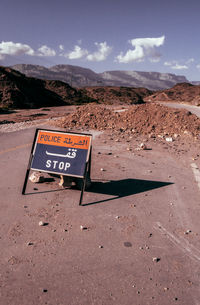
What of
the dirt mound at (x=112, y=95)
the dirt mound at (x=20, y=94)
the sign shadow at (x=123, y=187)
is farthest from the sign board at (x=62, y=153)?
the dirt mound at (x=112, y=95)

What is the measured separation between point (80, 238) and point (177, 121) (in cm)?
1325

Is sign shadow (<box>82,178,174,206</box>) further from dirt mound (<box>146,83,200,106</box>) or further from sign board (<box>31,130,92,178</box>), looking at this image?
dirt mound (<box>146,83,200,106</box>)

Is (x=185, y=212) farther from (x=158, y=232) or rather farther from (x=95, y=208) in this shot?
(x=95, y=208)

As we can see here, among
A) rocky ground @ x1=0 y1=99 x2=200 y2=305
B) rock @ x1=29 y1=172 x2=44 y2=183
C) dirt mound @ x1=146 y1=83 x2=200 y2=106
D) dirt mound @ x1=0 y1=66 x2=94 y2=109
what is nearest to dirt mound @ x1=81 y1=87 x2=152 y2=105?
dirt mound @ x1=146 y1=83 x2=200 y2=106

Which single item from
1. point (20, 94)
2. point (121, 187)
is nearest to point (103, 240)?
point (121, 187)

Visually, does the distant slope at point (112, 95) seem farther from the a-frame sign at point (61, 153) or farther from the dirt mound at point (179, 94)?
the a-frame sign at point (61, 153)

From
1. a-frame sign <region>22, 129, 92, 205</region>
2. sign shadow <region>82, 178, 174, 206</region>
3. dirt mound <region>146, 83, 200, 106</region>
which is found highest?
a-frame sign <region>22, 129, 92, 205</region>

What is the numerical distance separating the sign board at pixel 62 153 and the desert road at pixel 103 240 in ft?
2.74

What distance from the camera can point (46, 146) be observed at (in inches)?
259

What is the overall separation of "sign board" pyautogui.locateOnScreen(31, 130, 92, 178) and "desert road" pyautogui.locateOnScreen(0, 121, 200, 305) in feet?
2.74

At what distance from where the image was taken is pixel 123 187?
23.9 ft

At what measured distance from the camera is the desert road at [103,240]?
364 cm

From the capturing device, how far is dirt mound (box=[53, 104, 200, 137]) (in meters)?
15.2

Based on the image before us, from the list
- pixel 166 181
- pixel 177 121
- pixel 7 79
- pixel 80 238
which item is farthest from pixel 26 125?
pixel 7 79
